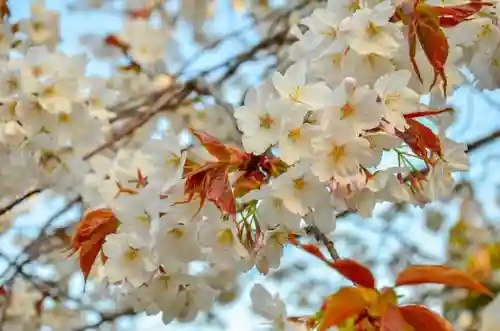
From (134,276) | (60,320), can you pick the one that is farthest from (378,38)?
(60,320)

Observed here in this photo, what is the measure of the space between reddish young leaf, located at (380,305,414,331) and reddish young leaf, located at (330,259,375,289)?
0.13 feet

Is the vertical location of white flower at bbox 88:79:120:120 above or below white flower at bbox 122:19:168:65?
above

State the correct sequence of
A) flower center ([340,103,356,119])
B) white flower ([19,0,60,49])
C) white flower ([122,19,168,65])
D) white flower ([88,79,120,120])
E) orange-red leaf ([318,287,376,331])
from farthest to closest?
white flower ([122,19,168,65])
white flower ([19,0,60,49])
white flower ([88,79,120,120])
flower center ([340,103,356,119])
orange-red leaf ([318,287,376,331])

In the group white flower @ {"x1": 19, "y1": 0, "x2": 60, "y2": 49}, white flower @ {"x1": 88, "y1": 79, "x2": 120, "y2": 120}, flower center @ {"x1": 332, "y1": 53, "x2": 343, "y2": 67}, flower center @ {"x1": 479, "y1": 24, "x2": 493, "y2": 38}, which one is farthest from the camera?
white flower @ {"x1": 19, "y1": 0, "x2": 60, "y2": 49}

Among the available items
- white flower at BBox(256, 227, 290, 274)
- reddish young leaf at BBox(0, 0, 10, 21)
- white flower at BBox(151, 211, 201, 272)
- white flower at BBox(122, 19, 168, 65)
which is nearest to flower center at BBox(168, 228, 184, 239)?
white flower at BBox(151, 211, 201, 272)

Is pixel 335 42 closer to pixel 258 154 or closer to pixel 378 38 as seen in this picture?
pixel 378 38

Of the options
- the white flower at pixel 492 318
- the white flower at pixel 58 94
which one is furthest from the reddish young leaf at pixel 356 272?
the white flower at pixel 58 94

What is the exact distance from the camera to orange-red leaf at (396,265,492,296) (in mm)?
635

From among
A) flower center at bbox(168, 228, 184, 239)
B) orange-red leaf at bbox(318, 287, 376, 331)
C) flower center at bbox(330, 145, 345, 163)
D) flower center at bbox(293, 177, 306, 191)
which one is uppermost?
flower center at bbox(330, 145, 345, 163)

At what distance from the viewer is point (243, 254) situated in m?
0.90

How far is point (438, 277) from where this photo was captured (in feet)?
2.11

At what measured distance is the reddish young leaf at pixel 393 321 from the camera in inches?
25.2

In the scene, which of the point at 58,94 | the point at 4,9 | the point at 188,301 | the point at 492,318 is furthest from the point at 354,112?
the point at 4,9

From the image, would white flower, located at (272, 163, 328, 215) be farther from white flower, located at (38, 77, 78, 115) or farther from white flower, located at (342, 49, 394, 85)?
white flower, located at (38, 77, 78, 115)
